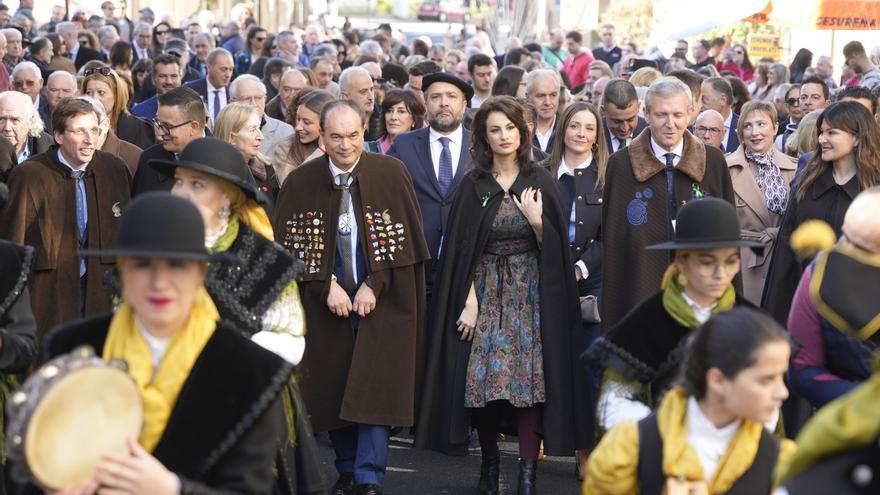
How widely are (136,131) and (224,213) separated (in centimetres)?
626

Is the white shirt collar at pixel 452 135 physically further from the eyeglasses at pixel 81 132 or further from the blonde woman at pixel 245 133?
the eyeglasses at pixel 81 132

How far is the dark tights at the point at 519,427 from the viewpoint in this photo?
7926 mm

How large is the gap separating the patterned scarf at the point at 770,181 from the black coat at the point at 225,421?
20.2 feet

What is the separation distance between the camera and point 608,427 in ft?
16.0

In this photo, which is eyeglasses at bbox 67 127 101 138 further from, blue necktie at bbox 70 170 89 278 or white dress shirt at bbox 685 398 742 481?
white dress shirt at bbox 685 398 742 481

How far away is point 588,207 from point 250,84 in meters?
3.63

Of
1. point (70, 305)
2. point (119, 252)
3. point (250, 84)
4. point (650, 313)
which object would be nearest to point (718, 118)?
point (250, 84)

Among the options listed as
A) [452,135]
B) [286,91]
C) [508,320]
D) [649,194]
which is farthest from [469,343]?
[286,91]

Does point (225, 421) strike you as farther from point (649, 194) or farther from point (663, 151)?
point (663, 151)

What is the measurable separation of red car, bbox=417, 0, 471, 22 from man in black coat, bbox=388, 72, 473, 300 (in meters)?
48.0

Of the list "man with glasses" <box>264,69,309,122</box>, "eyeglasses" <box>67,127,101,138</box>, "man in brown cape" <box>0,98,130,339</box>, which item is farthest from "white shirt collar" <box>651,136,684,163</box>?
"man with glasses" <box>264,69,309,122</box>

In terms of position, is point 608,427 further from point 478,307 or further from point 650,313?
point 478,307

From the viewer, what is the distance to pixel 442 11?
59281mm

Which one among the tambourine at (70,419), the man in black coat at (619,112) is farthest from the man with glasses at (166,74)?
the tambourine at (70,419)
